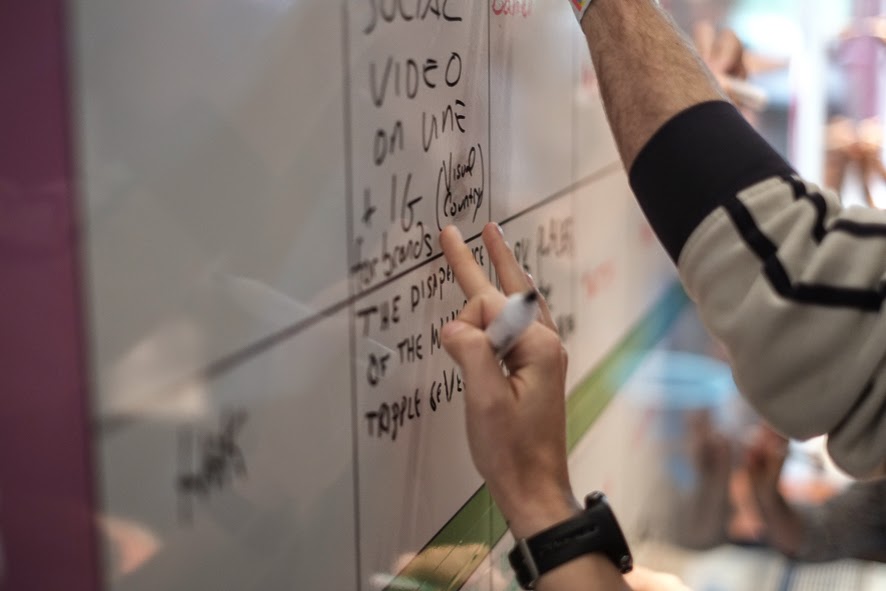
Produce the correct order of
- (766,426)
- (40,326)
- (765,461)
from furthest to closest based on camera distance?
(765,461)
(766,426)
(40,326)

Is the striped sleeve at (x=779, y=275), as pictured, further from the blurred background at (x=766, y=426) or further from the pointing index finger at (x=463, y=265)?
the blurred background at (x=766, y=426)

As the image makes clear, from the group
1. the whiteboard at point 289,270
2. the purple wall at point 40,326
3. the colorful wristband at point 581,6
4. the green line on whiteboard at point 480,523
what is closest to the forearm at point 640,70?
the colorful wristband at point 581,6

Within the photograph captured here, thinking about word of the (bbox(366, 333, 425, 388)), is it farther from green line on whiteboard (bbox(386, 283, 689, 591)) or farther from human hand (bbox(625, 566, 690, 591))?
human hand (bbox(625, 566, 690, 591))

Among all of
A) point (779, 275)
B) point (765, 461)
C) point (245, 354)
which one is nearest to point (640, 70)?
point (779, 275)

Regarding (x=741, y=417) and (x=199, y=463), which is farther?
(x=741, y=417)

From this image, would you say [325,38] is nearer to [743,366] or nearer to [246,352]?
[246,352]

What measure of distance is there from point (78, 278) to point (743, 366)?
19.0 inches

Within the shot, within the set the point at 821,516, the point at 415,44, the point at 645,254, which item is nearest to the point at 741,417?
the point at 821,516

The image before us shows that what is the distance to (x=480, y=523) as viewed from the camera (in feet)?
2.99

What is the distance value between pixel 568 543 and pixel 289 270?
0.28 metres

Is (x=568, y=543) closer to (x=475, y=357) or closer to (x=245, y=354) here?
(x=475, y=357)

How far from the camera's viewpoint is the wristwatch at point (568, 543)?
2.21 feet

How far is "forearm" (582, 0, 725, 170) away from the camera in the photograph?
0.75m

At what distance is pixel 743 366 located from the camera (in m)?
0.71
